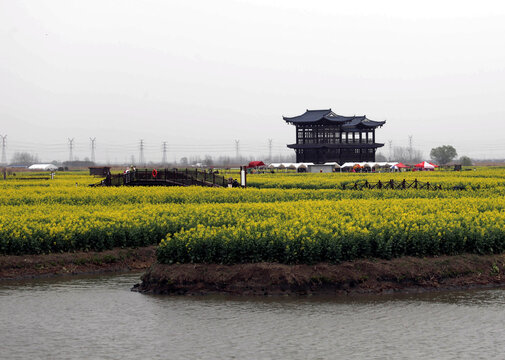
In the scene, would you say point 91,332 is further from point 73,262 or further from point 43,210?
point 43,210

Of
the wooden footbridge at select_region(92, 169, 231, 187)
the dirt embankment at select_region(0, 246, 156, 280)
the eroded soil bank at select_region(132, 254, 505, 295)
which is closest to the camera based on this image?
the eroded soil bank at select_region(132, 254, 505, 295)

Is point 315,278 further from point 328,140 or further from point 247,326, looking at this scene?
point 328,140

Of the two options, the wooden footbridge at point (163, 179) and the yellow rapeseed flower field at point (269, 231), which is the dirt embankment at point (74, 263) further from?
the wooden footbridge at point (163, 179)

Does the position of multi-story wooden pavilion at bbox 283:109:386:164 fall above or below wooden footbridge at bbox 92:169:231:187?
above

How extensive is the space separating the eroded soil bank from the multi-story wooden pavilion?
81.3 m

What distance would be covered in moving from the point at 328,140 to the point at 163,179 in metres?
57.5

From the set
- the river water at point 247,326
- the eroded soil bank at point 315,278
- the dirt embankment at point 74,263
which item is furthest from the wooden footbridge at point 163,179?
the river water at point 247,326

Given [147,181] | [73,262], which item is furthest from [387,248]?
[147,181]

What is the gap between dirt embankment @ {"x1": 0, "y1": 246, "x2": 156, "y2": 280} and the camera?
801 inches

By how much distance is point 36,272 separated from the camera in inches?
803

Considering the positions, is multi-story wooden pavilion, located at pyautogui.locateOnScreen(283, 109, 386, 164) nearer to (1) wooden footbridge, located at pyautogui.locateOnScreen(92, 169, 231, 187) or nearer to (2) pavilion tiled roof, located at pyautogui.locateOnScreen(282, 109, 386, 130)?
(2) pavilion tiled roof, located at pyautogui.locateOnScreen(282, 109, 386, 130)

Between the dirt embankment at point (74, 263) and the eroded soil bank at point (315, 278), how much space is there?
12.0 ft

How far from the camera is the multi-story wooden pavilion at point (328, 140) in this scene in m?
101

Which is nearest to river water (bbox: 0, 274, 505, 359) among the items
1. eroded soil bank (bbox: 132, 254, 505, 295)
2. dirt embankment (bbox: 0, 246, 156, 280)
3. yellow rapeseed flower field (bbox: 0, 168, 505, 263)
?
eroded soil bank (bbox: 132, 254, 505, 295)
